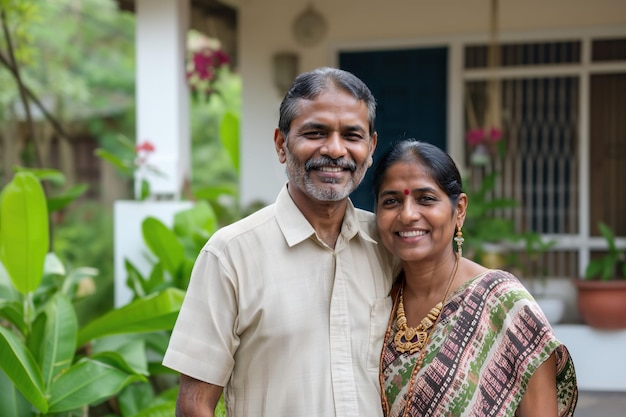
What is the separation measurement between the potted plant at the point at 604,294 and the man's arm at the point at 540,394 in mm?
3422

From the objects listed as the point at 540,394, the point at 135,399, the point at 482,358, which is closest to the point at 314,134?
the point at 482,358

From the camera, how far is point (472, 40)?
5.92 m

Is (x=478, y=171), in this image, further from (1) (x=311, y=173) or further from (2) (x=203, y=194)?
(1) (x=311, y=173)

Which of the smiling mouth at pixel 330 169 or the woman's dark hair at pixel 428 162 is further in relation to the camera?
the woman's dark hair at pixel 428 162

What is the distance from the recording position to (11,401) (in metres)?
3.31

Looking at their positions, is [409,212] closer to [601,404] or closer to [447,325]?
[447,325]

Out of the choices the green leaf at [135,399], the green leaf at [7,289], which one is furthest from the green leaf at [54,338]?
the green leaf at [135,399]

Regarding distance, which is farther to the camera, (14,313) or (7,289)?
(7,289)

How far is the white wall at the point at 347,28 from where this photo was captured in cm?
579

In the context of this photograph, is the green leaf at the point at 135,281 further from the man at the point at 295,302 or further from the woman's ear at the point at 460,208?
the woman's ear at the point at 460,208

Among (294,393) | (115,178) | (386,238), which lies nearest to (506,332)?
(386,238)

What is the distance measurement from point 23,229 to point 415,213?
2.00m

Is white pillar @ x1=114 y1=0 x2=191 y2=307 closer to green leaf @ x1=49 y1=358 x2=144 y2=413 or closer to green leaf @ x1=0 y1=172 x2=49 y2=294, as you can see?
green leaf @ x1=0 y1=172 x2=49 y2=294

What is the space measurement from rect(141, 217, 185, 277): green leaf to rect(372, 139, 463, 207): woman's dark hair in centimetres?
227
